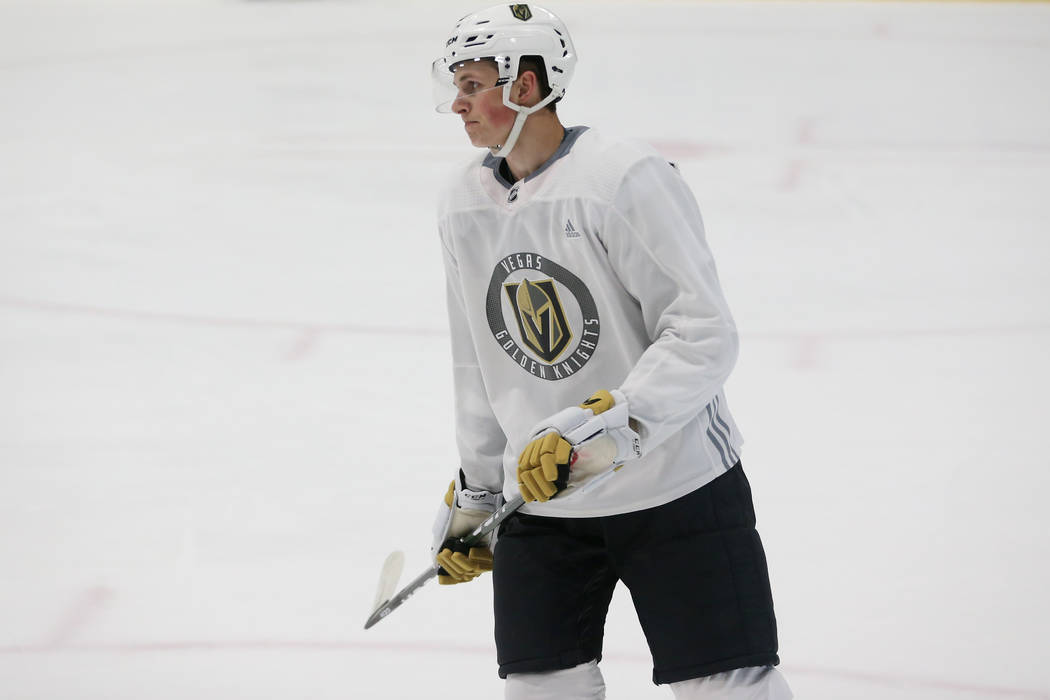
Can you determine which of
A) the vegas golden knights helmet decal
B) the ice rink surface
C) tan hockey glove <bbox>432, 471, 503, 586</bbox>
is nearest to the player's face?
the vegas golden knights helmet decal

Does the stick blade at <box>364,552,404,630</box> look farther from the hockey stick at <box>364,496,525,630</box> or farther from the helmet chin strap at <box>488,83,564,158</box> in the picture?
the helmet chin strap at <box>488,83,564,158</box>

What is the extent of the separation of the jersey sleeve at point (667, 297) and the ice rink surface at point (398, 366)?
824mm

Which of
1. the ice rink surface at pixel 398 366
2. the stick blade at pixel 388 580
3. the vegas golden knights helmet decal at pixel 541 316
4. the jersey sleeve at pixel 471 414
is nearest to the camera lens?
the vegas golden knights helmet decal at pixel 541 316

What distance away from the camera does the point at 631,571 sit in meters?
1.55

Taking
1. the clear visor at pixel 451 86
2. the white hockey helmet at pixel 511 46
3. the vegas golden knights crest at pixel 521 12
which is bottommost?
the clear visor at pixel 451 86

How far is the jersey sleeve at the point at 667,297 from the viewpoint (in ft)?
4.63

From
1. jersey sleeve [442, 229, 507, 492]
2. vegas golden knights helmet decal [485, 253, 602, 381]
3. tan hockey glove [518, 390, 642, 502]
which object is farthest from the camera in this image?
jersey sleeve [442, 229, 507, 492]

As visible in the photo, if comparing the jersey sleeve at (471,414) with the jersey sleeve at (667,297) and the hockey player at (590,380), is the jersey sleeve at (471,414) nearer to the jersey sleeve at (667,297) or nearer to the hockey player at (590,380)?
the hockey player at (590,380)

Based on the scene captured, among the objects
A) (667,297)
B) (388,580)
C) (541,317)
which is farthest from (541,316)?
(388,580)

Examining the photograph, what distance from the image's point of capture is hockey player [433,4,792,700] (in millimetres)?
1422

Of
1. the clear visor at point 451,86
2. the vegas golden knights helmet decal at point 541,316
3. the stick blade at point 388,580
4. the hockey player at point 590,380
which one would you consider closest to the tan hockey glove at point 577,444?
the hockey player at point 590,380

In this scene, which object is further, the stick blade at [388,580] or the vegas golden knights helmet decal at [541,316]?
the stick blade at [388,580]

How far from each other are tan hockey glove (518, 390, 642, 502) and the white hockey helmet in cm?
31

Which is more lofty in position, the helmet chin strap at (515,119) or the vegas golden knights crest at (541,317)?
the helmet chin strap at (515,119)
